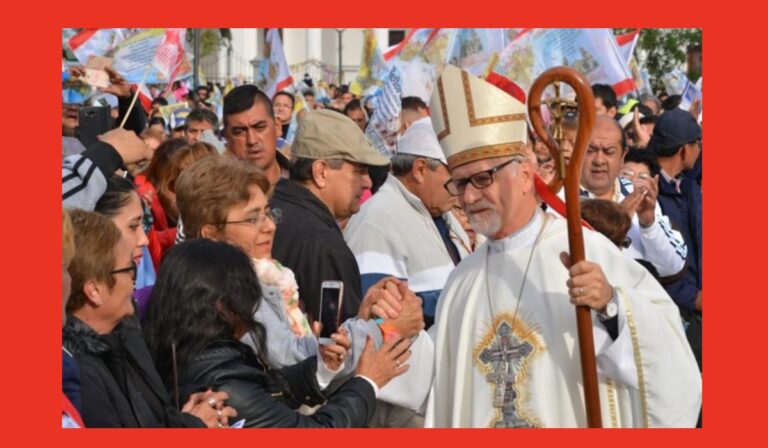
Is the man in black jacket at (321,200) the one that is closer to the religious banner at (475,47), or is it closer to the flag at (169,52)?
the flag at (169,52)

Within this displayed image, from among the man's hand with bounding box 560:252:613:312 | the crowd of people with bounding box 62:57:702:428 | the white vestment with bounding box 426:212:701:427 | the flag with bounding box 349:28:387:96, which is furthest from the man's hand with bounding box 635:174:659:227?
the flag with bounding box 349:28:387:96

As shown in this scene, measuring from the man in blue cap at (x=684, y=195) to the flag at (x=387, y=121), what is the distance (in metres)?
2.13

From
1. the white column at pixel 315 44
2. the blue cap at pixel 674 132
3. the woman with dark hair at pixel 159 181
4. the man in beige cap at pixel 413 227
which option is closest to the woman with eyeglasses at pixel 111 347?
the man in beige cap at pixel 413 227

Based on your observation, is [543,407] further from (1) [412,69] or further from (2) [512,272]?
(1) [412,69]

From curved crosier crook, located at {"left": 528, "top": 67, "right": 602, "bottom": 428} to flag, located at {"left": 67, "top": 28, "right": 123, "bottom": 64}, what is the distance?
26.4 feet

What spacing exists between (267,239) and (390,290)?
74 cm

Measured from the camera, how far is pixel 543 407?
14.3 ft

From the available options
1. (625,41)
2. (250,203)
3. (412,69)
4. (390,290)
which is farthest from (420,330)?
(625,41)

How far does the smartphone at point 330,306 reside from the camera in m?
4.93

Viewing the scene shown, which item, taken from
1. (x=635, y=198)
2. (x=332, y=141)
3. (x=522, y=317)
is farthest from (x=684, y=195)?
(x=522, y=317)

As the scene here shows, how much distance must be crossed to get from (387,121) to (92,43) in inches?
122

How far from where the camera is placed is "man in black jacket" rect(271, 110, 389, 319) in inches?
216

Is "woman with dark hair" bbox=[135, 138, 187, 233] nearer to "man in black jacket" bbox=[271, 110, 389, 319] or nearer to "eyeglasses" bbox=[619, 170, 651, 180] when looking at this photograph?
"man in black jacket" bbox=[271, 110, 389, 319]

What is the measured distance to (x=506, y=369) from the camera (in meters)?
4.44
